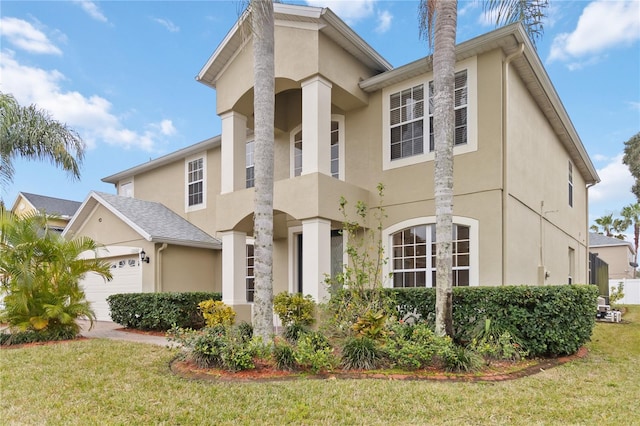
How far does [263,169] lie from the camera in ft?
26.3

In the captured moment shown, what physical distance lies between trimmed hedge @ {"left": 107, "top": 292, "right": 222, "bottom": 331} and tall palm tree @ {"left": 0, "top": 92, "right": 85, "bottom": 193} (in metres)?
4.69

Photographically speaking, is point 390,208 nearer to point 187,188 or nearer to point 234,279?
point 234,279

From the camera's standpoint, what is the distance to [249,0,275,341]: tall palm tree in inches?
299

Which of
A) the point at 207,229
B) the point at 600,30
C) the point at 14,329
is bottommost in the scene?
the point at 14,329

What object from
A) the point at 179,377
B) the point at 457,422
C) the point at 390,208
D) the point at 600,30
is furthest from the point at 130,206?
the point at 600,30

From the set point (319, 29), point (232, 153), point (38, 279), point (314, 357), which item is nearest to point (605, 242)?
point (319, 29)

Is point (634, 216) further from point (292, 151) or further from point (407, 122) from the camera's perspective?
point (292, 151)

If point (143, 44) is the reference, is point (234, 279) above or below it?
below

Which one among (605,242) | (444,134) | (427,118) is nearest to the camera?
(444,134)

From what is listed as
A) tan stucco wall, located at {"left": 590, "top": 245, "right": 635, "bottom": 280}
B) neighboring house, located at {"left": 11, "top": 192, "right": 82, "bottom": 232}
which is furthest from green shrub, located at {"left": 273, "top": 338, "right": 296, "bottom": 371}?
tan stucco wall, located at {"left": 590, "top": 245, "right": 635, "bottom": 280}

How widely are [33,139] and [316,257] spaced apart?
9.64 m

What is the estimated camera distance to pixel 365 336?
24.7 ft

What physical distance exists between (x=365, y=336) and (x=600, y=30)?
11166mm

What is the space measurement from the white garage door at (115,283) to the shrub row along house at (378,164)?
0.08m
